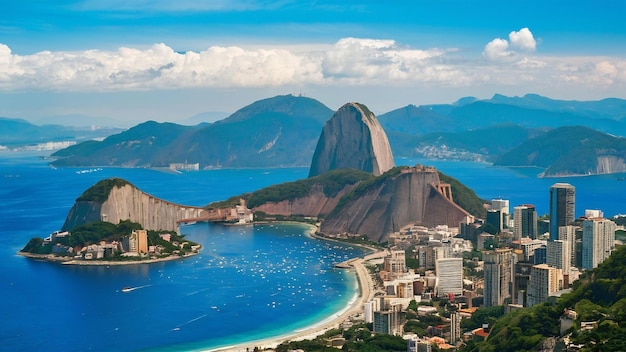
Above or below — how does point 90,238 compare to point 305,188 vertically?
below

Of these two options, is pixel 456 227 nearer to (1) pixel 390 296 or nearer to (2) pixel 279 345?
(1) pixel 390 296

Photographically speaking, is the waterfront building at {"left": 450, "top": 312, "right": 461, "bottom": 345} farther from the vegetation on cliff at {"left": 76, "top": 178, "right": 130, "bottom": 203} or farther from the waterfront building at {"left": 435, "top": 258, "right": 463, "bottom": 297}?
the vegetation on cliff at {"left": 76, "top": 178, "right": 130, "bottom": 203}

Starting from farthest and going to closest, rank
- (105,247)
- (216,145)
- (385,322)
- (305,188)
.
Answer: (216,145) < (305,188) < (105,247) < (385,322)

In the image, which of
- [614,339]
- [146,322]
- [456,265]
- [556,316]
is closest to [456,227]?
[456,265]

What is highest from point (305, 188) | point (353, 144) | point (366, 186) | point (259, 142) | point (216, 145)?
point (259, 142)

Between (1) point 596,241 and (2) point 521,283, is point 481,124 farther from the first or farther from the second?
(2) point 521,283

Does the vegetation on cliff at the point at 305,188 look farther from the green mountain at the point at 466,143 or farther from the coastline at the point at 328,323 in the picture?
the green mountain at the point at 466,143

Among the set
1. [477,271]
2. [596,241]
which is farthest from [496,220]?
[596,241]
